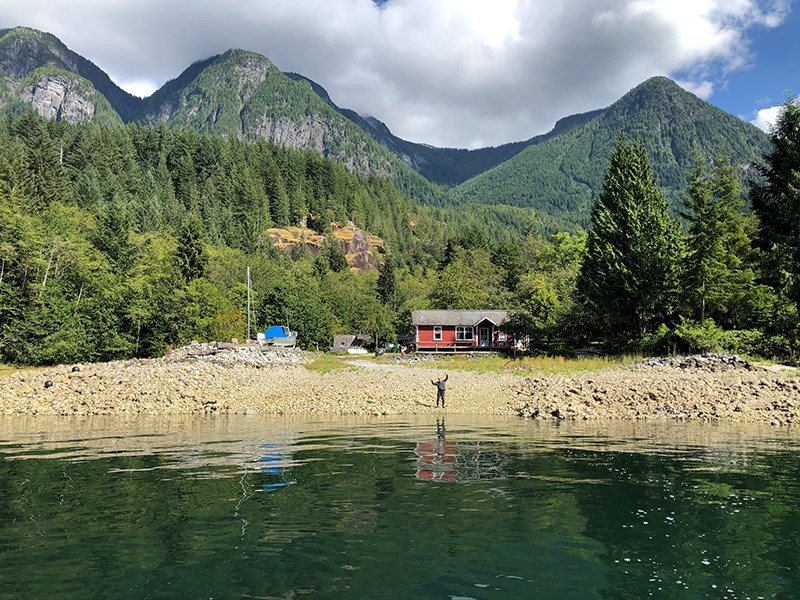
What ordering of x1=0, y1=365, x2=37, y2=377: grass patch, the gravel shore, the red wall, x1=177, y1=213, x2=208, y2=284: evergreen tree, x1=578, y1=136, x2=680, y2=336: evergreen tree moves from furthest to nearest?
x1=177, y1=213, x2=208, y2=284: evergreen tree < the red wall < x1=0, y1=365, x2=37, y2=377: grass patch < x1=578, y1=136, x2=680, y2=336: evergreen tree < the gravel shore

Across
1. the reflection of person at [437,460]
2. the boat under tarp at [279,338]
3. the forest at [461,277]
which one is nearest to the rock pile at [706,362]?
the forest at [461,277]

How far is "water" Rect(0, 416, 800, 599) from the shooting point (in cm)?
696

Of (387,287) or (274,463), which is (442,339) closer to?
(274,463)

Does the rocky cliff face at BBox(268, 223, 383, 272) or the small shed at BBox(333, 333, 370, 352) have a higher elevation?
the rocky cliff face at BBox(268, 223, 383, 272)

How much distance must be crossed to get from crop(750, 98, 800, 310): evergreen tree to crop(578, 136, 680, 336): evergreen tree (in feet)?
21.6

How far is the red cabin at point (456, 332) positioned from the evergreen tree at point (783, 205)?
37.2 meters

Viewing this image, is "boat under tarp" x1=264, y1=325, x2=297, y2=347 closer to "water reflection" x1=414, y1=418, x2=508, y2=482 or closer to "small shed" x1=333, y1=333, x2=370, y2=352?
"small shed" x1=333, y1=333, x2=370, y2=352

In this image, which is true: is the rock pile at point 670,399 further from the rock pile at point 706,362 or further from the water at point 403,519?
the water at point 403,519

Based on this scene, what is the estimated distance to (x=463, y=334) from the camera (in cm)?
7325

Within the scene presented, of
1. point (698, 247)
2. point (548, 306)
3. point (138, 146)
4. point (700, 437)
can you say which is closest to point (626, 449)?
point (700, 437)

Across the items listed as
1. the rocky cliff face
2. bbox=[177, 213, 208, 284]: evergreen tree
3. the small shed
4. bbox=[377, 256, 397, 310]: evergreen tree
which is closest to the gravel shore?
bbox=[177, 213, 208, 284]: evergreen tree

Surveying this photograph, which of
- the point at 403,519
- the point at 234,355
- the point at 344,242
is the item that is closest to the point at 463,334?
the point at 234,355

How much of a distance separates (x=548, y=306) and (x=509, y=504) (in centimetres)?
4904

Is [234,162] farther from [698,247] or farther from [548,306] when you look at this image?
[698,247]
